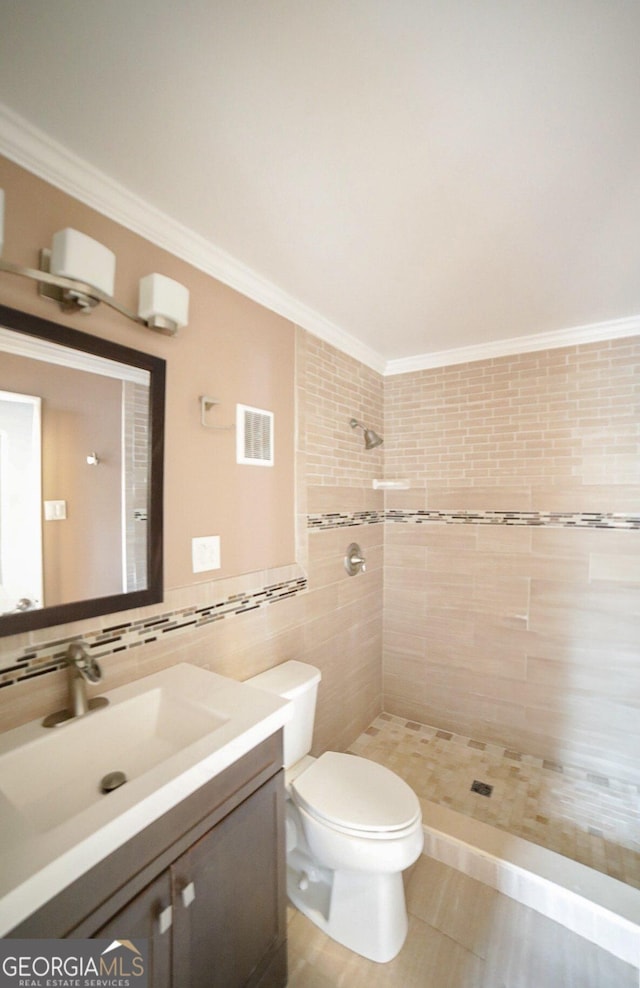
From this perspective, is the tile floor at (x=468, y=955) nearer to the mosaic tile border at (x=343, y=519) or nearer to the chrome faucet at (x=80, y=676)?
the chrome faucet at (x=80, y=676)

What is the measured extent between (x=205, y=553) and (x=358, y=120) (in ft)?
4.46

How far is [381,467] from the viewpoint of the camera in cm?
282

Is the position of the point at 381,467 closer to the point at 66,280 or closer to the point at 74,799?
the point at 66,280

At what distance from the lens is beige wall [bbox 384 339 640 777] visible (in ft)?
7.09

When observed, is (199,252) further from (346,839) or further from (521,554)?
(521,554)

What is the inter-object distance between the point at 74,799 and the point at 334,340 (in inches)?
85.2

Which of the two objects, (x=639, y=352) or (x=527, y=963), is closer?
(x=527, y=963)

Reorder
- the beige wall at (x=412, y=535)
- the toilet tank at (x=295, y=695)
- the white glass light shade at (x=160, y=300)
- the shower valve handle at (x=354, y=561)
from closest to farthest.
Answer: the white glass light shade at (x=160, y=300) < the beige wall at (x=412, y=535) < the toilet tank at (x=295, y=695) < the shower valve handle at (x=354, y=561)

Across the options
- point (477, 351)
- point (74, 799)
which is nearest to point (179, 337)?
point (74, 799)

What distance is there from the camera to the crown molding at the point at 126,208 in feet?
3.28

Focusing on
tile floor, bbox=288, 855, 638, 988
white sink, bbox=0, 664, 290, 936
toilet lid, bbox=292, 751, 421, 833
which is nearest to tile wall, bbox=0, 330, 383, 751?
white sink, bbox=0, 664, 290, 936

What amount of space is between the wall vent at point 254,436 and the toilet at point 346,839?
91 centimetres
